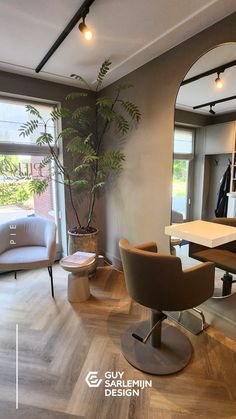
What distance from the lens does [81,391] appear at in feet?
4.55

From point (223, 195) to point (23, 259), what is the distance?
2.02m

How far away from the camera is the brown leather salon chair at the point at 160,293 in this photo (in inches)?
52.7

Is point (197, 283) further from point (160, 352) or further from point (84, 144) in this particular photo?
point (84, 144)

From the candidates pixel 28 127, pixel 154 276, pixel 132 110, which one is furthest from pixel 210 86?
pixel 28 127

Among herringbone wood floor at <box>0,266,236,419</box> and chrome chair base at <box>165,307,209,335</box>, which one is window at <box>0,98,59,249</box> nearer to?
herringbone wood floor at <box>0,266,236,419</box>

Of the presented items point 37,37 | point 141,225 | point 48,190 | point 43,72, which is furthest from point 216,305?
point 43,72

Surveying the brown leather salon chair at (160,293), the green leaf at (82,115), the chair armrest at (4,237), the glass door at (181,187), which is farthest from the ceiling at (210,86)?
the chair armrest at (4,237)

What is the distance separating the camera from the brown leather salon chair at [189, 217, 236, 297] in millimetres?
1851

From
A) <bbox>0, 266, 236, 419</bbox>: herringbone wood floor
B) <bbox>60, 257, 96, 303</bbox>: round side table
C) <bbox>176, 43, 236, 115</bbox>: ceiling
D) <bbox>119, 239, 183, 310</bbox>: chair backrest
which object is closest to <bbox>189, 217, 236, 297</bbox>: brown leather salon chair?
<bbox>0, 266, 236, 419</bbox>: herringbone wood floor

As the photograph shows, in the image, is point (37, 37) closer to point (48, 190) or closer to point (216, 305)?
point (48, 190)

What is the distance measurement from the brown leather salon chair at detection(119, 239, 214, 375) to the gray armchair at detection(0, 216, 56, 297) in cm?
116

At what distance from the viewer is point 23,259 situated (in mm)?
2336

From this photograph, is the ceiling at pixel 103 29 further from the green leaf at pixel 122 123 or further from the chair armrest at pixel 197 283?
the chair armrest at pixel 197 283

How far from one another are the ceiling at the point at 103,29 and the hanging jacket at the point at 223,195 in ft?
3.75
